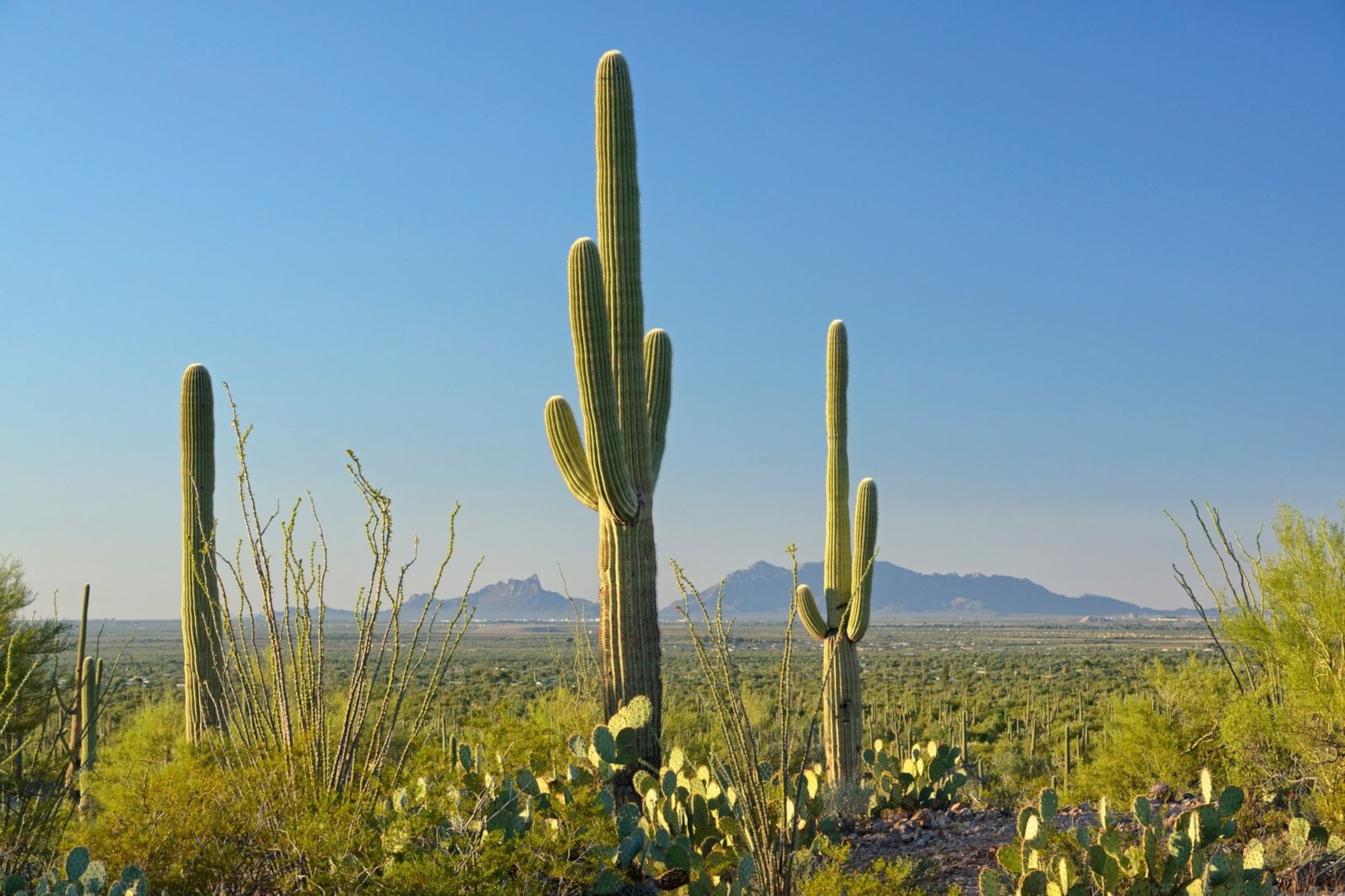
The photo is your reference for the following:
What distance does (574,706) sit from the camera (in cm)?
1050

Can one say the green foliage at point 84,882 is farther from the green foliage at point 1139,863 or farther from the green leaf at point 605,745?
the green foliage at point 1139,863

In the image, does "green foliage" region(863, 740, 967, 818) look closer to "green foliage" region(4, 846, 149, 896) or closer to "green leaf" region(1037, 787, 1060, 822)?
"green leaf" region(1037, 787, 1060, 822)

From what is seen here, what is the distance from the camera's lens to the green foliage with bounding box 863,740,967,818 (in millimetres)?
9695

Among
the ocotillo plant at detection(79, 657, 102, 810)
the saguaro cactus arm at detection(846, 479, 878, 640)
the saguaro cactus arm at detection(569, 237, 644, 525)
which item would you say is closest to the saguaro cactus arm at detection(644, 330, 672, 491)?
the saguaro cactus arm at detection(569, 237, 644, 525)

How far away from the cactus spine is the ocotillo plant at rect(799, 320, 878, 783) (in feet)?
19.9

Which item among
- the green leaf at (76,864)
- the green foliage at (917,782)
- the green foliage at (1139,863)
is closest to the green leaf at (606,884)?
the green foliage at (1139,863)

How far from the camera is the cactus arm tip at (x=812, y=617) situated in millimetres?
12180

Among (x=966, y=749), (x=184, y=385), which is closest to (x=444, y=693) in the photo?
(x=966, y=749)

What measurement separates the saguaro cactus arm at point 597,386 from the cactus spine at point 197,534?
3373 millimetres


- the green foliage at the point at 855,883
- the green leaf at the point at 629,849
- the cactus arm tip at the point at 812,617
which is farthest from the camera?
the cactus arm tip at the point at 812,617

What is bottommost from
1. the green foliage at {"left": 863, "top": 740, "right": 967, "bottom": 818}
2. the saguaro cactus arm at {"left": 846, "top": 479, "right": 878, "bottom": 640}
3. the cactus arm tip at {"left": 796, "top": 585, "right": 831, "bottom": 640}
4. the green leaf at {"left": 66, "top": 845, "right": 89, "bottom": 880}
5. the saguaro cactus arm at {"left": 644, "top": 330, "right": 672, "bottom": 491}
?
the green foliage at {"left": 863, "top": 740, "right": 967, "bottom": 818}

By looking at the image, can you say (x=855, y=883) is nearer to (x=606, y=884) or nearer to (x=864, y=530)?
(x=606, y=884)

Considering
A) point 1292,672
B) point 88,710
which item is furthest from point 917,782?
point 88,710

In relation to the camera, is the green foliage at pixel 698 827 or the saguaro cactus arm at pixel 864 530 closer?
the green foliage at pixel 698 827
